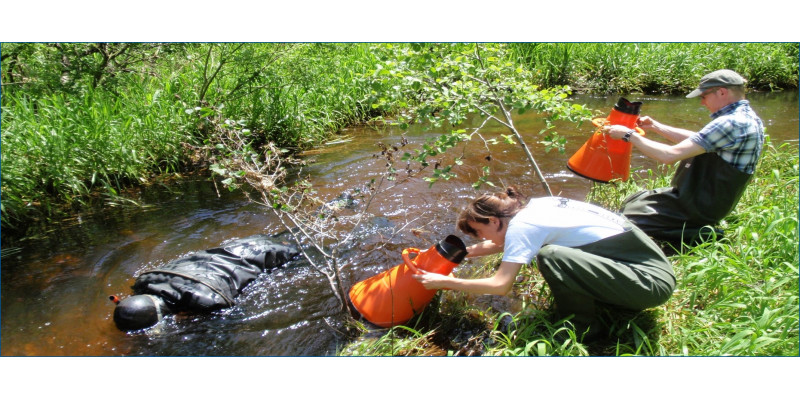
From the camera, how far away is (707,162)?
281 cm

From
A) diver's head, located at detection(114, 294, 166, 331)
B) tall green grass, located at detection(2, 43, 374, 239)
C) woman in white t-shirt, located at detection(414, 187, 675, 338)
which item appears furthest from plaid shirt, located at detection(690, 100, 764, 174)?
diver's head, located at detection(114, 294, 166, 331)

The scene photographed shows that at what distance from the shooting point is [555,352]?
2.24m

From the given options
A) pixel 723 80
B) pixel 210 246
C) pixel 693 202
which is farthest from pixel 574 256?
pixel 210 246

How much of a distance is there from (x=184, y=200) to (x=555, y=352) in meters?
3.84

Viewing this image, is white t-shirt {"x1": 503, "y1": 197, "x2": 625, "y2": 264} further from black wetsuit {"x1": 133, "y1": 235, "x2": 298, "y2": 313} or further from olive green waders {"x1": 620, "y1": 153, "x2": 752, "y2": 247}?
black wetsuit {"x1": 133, "y1": 235, "x2": 298, "y2": 313}

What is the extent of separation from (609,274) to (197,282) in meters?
2.40

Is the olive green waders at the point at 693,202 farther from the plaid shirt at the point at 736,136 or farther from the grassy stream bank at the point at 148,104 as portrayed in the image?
the grassy stream bank at the point at 148,104

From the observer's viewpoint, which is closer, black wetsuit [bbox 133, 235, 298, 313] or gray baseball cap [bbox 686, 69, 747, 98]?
gray baseball cap [bbox 686, 69, 747, 98]

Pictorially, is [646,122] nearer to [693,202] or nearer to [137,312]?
[693,202]

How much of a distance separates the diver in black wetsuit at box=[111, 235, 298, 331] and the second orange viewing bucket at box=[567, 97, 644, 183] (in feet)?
7.33

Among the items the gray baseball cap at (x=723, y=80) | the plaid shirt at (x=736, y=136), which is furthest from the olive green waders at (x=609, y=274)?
the gray baseball cap at (x=723, y=80)

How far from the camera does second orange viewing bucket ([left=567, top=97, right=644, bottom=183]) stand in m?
2.91

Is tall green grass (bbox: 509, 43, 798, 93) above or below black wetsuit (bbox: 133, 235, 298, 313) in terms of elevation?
above

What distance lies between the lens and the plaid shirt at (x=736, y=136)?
2.61m
